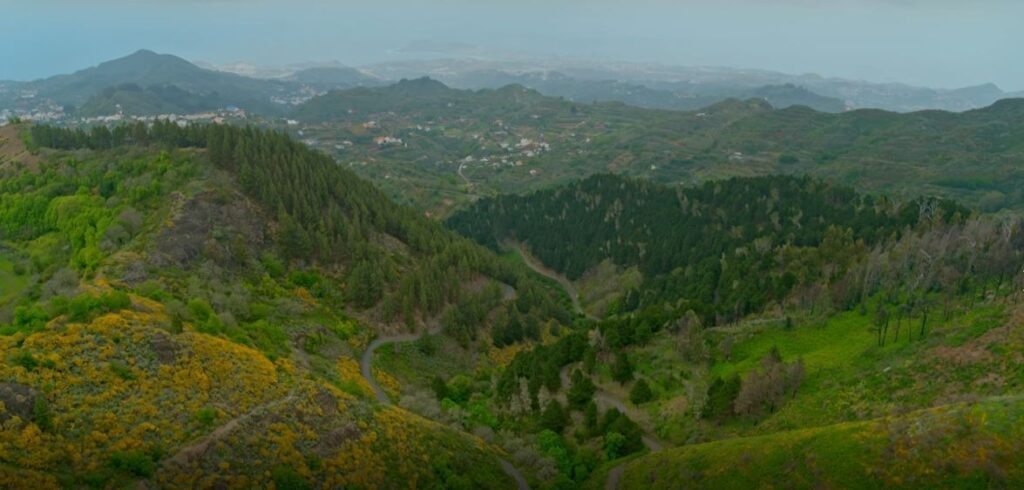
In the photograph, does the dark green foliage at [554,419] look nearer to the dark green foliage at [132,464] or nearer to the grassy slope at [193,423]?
the grassy slope at [193,423]

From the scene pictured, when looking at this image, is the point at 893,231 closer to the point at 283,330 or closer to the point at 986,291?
the point at 986,291

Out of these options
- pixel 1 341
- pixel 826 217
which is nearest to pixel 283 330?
pixel 1 341

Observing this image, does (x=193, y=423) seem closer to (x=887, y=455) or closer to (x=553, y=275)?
(x=887, y=455)

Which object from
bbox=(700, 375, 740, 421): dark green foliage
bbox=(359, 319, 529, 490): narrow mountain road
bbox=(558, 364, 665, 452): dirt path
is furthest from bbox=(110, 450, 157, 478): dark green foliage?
bbox=(700, 375, 740, 421): dark green foliage

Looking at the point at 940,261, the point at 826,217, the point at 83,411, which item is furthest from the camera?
the point at 826,217

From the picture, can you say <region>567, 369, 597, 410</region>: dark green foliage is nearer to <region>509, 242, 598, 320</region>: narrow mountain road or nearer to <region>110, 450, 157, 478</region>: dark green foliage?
<region>110, 450, 157, 478</region>: dark green foliage
